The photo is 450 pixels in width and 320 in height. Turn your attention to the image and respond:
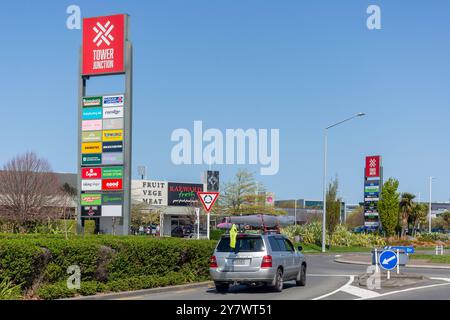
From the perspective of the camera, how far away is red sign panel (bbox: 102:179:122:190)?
27.6m

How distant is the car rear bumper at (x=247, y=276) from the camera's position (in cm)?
1847

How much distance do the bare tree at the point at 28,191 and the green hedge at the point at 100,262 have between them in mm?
23749

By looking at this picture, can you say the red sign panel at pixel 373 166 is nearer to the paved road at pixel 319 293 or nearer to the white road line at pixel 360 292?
the paved road at pixel 319 293

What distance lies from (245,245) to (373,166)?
54.1 metres

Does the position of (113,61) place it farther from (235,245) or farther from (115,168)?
(235,245)

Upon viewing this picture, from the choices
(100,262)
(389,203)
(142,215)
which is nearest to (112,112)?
(100,262)

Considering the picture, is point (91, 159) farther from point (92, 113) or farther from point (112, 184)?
point (92, 113)

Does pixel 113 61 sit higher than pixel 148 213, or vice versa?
pixel 113 61

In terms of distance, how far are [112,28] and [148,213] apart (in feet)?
167

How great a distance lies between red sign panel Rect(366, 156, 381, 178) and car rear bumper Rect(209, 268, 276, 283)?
176 ft

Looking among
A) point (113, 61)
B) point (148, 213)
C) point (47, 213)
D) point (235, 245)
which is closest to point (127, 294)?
point (235, 245)

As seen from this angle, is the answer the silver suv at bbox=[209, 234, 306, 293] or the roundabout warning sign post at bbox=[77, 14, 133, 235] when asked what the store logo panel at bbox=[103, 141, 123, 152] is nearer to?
the roundabout warning sign post at bbox=[77, 14, 133, 235]
